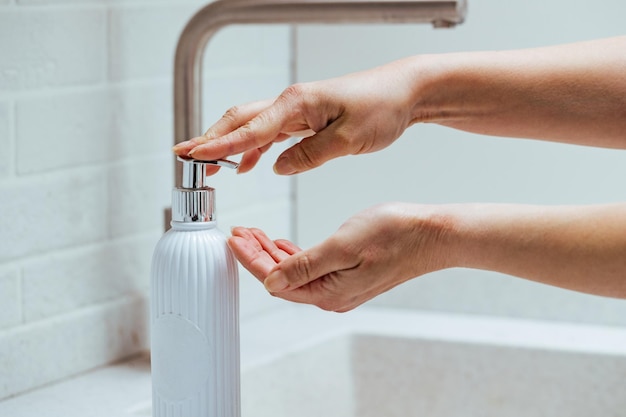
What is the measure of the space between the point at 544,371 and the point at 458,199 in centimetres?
23

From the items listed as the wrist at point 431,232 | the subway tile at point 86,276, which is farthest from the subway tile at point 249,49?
the wrist at point 431,232

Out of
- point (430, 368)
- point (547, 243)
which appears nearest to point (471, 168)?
point (430, 368)

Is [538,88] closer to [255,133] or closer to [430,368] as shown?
[255,133]

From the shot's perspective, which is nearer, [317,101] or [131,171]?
[317,101]

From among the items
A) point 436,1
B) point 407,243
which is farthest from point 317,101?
point 436,1

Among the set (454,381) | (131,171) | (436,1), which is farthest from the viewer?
(454,381)

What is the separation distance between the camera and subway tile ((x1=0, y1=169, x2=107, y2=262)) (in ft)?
2.88

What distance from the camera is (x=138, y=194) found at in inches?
40.1

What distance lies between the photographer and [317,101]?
727mm

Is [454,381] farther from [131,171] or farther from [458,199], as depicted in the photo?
[131,171]

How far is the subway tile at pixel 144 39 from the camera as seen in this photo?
98cm

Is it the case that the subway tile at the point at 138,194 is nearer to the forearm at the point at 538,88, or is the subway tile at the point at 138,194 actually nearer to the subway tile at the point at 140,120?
the subway tile at the point at 140,120

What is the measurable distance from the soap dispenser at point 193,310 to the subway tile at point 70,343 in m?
0.23

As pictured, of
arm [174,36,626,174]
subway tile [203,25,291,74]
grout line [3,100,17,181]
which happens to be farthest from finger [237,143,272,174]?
subway tile [203,25,291,74]
